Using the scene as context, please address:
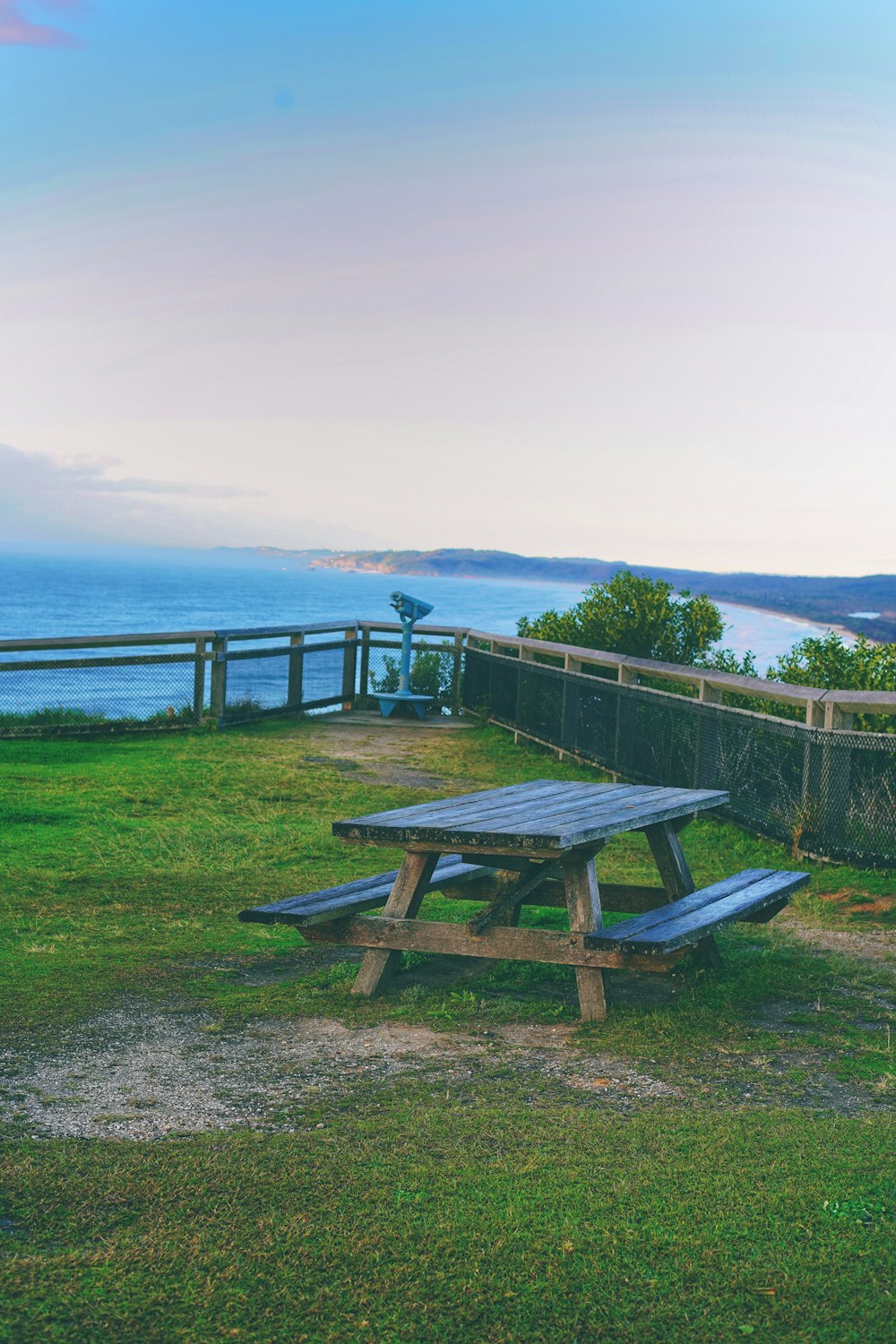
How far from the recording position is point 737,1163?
3320 millimetres

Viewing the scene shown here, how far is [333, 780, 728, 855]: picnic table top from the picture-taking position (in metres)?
4.58

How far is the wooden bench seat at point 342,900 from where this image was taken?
4828 millimetres

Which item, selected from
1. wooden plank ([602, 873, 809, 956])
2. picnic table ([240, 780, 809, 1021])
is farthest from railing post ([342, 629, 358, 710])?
wooden plank ([602, 873, 809, 956])

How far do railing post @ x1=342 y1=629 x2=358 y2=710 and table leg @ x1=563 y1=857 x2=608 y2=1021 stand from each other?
11182 mm

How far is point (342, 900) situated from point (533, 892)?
3.85ft

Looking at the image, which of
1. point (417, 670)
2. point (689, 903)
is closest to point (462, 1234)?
point (689, 903)

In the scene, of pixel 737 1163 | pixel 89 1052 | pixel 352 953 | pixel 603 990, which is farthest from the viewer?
pixel 352 953

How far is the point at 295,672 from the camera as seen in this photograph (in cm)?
1489

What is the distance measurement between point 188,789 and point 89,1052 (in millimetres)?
5875

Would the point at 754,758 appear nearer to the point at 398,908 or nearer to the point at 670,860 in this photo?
the point at 670,860

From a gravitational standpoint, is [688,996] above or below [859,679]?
below

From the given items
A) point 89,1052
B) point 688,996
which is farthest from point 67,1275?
point 688,996

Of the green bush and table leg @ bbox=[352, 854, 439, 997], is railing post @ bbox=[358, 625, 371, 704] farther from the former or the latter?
table leg @ bbox=[352, 854, 439, 997]

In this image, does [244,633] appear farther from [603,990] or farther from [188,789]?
[603,990]
